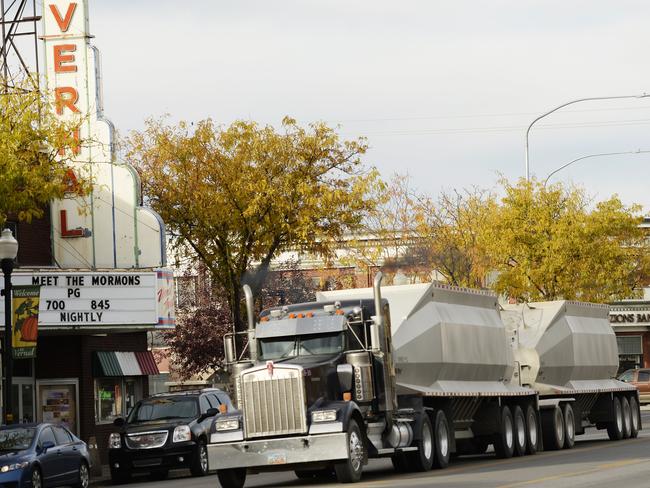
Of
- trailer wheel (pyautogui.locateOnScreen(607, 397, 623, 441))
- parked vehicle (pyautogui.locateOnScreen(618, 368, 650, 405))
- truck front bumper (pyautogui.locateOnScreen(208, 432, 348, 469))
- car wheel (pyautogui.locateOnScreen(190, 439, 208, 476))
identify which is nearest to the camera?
truck front bumper (pyautogui.locateOnScreen(208, 432, 348, 469))

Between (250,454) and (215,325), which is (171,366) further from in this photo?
(250,454)

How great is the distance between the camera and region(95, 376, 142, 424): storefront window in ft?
125

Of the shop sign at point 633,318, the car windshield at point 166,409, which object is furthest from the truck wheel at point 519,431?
the shop sign at point 633,318

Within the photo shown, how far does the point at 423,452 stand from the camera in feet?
80.5

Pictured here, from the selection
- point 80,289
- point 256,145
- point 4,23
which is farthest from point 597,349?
point 4,23

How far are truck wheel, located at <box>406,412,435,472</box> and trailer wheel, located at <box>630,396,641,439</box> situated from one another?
12904 mm

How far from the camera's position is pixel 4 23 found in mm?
39188

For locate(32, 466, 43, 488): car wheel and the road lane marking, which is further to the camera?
locate(32, 466, 43, 488): car wheel

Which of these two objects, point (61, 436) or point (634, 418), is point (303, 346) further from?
point (634, 418)

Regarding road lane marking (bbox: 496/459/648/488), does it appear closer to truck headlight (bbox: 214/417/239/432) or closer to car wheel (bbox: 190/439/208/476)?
truck headlight (bbox: 214/417/239/432)

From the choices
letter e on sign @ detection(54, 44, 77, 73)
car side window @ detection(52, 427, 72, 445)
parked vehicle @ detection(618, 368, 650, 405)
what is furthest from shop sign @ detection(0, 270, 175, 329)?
A: parked vehicle @ detection(618, 368, 650, 405)

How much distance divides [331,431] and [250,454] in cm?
142

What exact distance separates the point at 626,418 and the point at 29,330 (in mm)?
17390

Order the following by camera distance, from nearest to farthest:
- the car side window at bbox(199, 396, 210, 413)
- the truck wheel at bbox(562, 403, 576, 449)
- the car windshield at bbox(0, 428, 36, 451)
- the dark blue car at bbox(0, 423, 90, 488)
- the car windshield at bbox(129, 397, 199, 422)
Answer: the dark blue car at bbox(0, 423, 90, 488), the car windshield at bbox(0, 428, 36, 451), the car windshield at bbox(129, 397, 199, 422), the car side window at bbox(199, 396, 210, 413), the truck wheel at bbox(562, 403, 576, 449)
